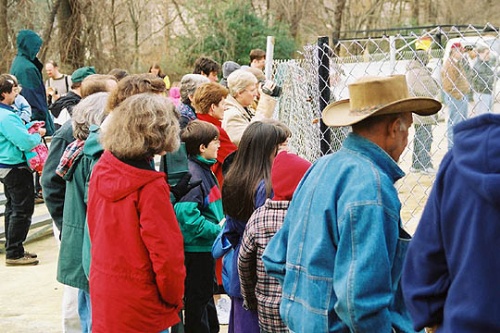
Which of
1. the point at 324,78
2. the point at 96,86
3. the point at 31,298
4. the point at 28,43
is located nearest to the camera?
the point at 324,78

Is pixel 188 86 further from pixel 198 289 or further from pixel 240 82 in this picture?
pixel 198 289

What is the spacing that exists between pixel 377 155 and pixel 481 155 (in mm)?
638

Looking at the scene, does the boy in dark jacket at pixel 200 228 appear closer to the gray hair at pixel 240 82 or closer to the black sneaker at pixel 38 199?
the gray hair at pixel 240 82

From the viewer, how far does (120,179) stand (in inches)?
141

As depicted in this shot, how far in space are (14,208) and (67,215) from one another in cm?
362

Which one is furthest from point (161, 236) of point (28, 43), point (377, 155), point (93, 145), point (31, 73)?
point (31, 73)

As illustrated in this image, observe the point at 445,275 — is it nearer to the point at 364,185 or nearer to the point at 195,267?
the point at 364,185

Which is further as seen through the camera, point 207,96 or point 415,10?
point 415,10

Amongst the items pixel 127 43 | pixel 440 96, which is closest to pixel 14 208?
pixel 440 96

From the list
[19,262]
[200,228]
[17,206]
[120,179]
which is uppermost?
[120,179]

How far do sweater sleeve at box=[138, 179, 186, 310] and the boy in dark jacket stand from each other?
91 centimetres

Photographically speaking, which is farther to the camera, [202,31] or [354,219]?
[202,31]

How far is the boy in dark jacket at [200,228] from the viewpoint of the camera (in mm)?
4609

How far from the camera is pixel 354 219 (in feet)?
7.66
